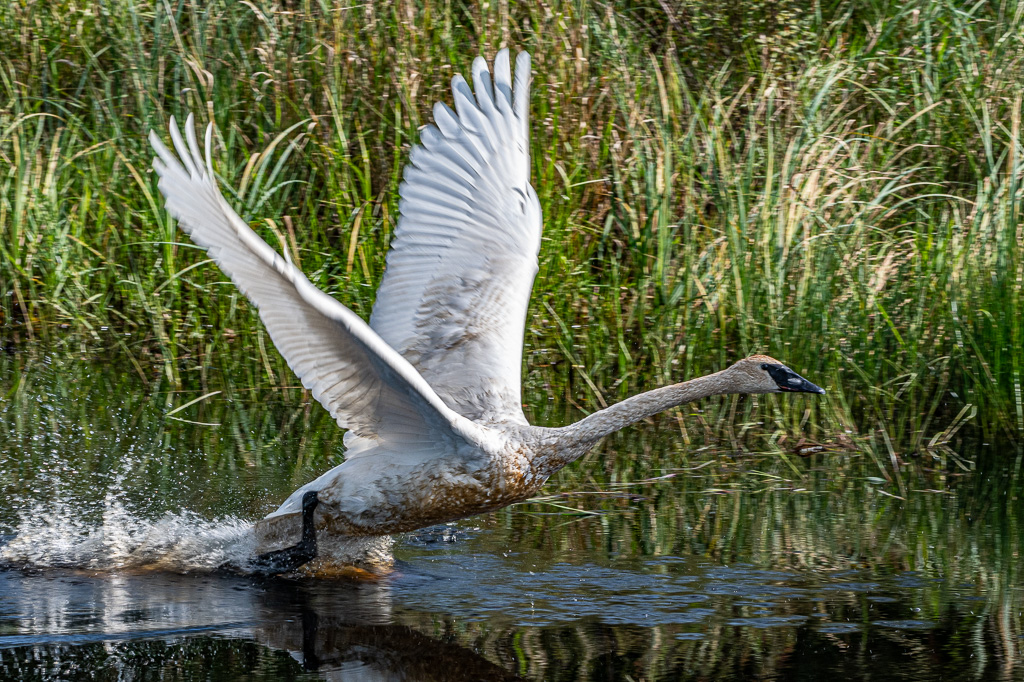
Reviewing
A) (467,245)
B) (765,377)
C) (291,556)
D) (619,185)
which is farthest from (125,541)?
(619,185)

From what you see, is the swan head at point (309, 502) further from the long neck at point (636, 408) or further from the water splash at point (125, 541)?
the long neck at point (636, 408)

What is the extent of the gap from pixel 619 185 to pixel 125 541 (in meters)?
3.85

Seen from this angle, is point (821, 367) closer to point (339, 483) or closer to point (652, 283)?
point (652, 283)

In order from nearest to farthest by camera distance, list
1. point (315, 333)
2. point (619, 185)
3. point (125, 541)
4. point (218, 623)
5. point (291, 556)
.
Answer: point (218, 623)
point (315, 333)
point (291, 556)
point (125, 541)
point (619, 185)

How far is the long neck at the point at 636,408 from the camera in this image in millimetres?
4738

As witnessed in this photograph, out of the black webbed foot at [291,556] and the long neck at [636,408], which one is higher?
the long neck at [636,408]

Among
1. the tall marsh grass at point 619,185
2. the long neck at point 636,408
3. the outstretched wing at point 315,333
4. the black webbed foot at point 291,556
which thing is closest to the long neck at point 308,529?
the black webbed foot at point 291,556

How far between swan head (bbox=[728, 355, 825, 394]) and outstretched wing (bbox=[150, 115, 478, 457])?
42.8 inches

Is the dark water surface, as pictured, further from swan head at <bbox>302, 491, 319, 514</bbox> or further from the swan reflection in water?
swan head at <bbox>302, 491, 319, 514</bbox>

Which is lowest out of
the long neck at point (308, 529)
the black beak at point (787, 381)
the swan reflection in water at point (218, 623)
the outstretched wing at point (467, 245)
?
Result: the swan reflection in water at point (218, 623)

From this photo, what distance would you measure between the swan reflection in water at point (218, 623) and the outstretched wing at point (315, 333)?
58 centimetres

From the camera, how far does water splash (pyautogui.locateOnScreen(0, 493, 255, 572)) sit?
4.79m

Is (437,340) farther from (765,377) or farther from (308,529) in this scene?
(765,377)

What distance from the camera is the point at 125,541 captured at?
4.94 m
